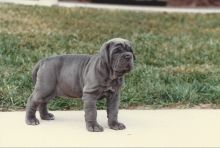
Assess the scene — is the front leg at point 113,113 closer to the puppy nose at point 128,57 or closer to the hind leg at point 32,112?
the puppy nose at point 128,57

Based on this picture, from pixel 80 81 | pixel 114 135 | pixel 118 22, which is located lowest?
pixel 118 22

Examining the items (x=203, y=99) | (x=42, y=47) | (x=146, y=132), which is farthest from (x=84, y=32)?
(x=146, y=132)

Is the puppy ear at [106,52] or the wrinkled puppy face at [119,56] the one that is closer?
the wrinkled puppy face at [119,56]

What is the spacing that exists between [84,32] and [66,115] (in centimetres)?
629

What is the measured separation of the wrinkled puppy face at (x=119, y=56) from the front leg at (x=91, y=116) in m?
0.35

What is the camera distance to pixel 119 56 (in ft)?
19.6

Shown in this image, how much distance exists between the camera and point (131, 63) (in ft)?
19.7

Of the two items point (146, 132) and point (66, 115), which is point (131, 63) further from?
point (66, 115)

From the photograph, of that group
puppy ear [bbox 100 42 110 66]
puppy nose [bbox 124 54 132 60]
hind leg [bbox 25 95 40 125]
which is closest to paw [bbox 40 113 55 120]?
hind leg [bbox 25 95 40 125]

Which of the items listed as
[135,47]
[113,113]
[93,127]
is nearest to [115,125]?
[113,113]

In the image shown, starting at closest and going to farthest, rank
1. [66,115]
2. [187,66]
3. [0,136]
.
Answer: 1. [0,136]
2. [66,115]
3. [187,66]

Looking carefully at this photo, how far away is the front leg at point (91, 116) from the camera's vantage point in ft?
20.2

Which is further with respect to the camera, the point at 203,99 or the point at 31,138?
the point at 203,99

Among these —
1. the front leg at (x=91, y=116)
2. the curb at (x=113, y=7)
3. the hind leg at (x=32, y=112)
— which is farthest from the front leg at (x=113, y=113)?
the curb at (x=113, y=7)
